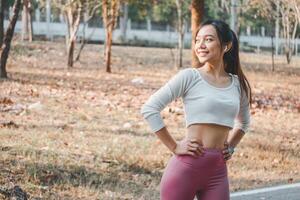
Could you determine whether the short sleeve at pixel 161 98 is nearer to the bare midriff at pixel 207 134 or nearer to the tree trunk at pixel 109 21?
the bare midriff at pixel 207 134

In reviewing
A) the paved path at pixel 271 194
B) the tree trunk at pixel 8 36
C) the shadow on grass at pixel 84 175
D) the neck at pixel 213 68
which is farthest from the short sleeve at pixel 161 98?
the tree trunk at pixel 8 36

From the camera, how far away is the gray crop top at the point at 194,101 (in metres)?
3.33

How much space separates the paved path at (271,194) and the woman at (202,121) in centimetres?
321

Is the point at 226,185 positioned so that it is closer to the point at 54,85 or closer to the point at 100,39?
the point at 54,85

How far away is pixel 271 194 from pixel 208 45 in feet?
12.2

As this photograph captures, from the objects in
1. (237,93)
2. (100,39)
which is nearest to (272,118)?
(237,93)

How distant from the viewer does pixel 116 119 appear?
1058 centimetres

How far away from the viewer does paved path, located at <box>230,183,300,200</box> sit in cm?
660

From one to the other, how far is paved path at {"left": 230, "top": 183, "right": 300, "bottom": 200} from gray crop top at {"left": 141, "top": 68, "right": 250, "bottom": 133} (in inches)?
130

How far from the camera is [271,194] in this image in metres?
6.77

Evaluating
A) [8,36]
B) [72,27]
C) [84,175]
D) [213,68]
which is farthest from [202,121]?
[72,27]

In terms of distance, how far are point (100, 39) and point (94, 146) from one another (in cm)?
4075

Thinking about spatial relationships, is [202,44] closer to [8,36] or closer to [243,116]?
[243,116]

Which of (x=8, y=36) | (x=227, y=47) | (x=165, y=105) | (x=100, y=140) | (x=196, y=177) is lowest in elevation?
(x=100, y=140)
